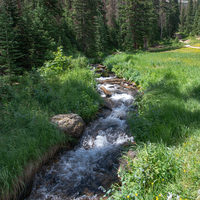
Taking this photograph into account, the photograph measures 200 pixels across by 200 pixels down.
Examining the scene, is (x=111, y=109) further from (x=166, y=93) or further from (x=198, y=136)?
(x=198, y=136)

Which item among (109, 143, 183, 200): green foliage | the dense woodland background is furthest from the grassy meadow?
the dense woodland background

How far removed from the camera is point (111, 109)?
7.18m

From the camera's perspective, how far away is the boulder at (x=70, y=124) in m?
4.71

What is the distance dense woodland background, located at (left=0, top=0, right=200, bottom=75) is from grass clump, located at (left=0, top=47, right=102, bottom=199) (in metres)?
2.81

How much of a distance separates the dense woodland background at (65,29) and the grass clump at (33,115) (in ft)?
9.21

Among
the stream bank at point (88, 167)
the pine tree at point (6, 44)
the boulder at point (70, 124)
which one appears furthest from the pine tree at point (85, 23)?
the boulder at point (70, 124)

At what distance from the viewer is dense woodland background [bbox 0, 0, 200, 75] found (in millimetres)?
8891

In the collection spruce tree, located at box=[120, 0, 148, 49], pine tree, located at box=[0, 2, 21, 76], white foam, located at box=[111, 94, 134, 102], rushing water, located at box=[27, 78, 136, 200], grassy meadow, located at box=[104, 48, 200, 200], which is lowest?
rushing water, located at box=[27, 78, 136, 200]

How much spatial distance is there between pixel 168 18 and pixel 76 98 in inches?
2307

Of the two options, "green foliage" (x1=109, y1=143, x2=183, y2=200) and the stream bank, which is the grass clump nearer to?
the stream bank

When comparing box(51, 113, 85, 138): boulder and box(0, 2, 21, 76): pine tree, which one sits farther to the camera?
box(0, 2, 21, 76): pine tree

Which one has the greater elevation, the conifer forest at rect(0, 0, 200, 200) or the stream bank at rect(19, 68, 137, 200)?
the conifer forest at rect(0, 0, 200, 200)

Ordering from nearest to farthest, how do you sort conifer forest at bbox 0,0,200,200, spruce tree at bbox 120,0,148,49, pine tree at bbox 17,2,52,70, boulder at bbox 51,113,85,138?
conifer forest at bbox 0,0,200,200 < boulder at bbox 51,113,85,138 < pine tree at bbox 17,2,52,70 < spruce tree at bbox 120,0,148,49

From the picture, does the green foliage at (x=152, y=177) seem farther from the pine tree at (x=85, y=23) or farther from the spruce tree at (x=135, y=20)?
the spruce tree at (x=135, y=20)
